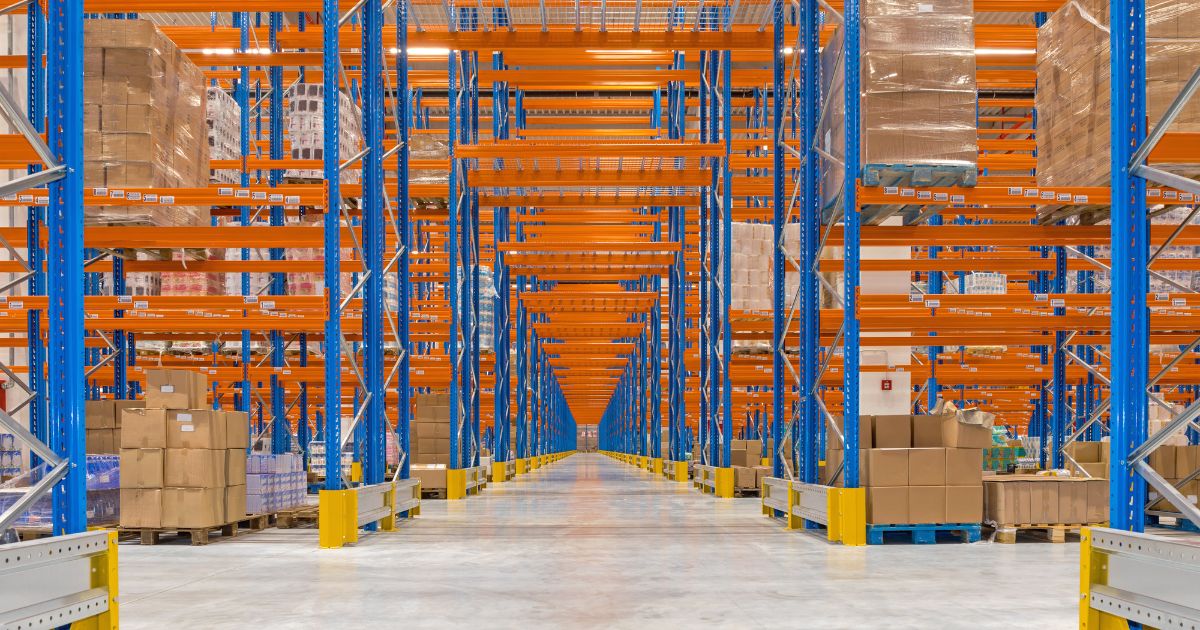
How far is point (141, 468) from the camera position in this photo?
10.5m

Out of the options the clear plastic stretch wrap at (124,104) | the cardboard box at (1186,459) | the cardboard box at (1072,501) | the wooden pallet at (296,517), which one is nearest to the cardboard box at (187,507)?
the wooden pallet at (296,517)

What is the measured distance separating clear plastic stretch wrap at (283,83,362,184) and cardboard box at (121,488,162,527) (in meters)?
4.54

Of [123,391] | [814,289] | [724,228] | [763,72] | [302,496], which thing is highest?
[763,72]

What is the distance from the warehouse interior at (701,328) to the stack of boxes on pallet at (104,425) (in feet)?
0.11

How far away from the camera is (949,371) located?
1850cm

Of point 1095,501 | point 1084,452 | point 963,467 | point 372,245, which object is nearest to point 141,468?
point 372,245

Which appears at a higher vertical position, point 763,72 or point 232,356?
point 763,72

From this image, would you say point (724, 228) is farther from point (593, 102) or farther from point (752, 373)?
point (593, 102)

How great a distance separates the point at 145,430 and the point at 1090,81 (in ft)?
29.9

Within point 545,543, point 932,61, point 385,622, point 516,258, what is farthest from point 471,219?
point 385,622

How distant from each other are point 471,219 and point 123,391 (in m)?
7.29

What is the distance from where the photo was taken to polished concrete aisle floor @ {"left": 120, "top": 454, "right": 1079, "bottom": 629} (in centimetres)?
620

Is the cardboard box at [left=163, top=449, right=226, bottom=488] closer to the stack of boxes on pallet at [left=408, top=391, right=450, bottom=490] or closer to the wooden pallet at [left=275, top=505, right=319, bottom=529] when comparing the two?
the wooden pallet at [left=275, top=505, right=319, bottom=529]

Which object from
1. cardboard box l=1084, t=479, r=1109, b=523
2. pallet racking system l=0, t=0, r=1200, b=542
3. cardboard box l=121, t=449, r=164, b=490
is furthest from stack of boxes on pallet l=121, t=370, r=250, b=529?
cardboard box l=1084, t=479, r=1109, b=523
